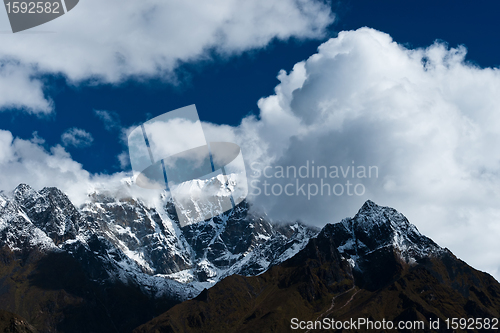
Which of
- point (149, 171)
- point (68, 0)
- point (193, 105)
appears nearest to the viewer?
point (68, 0)

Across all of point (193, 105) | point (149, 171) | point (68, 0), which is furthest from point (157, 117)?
point (149, 171)

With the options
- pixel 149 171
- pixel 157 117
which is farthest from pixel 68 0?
pixel 149 171

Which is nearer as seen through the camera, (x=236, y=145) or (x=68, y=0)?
(x=68, y=0)

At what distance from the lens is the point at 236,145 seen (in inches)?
6826

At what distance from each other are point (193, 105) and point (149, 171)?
1922 inches

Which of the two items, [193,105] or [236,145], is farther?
[236,145]

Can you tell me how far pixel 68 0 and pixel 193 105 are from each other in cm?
3554

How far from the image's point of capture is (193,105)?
5138 inches

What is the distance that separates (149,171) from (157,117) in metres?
44.1

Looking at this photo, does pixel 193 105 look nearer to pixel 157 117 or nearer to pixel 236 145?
pixel 157 117

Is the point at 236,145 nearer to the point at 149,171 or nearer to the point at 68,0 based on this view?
the point at 149,171

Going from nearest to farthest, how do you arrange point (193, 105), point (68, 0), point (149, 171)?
point (68, 0), point (193, 105), point (149, 171)

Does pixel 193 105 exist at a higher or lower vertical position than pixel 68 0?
lower

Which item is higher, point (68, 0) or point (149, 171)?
point (68, 0)
